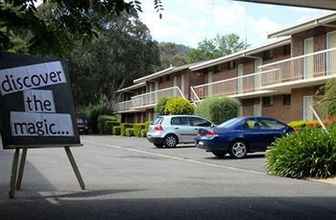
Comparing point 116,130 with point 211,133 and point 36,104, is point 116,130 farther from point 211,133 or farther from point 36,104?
point 36,104

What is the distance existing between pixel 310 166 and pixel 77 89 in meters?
49.8

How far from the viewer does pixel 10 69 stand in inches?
439

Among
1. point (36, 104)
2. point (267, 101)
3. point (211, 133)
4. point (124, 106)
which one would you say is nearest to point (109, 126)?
point (124, 106)

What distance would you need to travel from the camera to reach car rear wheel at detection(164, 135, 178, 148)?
3098 cm

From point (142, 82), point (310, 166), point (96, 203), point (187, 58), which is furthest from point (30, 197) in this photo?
point (187, 58)

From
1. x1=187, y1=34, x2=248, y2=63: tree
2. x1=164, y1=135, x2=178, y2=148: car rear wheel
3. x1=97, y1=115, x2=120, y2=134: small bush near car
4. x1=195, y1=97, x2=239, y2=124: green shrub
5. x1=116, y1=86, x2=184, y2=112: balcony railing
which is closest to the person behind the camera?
x1=164, y1=135, x2=178, y2=148: car rear wheel

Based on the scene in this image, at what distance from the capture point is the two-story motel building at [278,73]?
30.9 meters

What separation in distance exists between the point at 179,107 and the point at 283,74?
9795 mm

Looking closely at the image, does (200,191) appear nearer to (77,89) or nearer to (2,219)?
(2,219)

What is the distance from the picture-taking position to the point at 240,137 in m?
22.9

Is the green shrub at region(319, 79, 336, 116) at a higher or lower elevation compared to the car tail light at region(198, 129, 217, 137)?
higher

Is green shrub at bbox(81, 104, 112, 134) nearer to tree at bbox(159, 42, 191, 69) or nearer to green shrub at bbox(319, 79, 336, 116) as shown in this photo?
tree at bbox(159, 42, 191, 69)

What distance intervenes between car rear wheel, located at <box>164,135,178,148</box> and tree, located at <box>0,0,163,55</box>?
22.8m

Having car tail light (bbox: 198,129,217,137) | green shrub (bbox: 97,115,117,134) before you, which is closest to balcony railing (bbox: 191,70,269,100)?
car tail light (bbox: 198,129,217,137)
